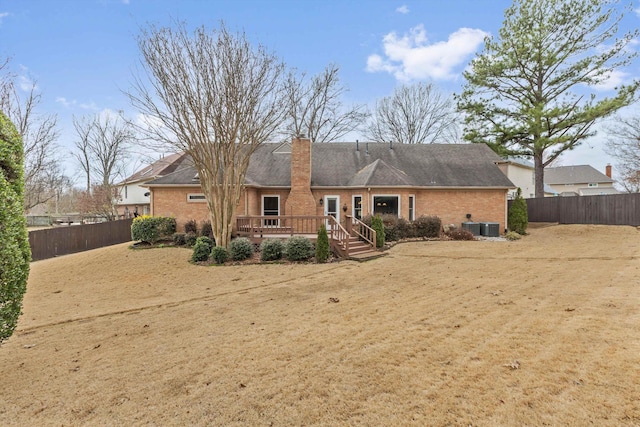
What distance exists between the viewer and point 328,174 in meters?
17.2

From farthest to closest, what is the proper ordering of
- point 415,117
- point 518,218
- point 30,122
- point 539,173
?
point 415,117
point 539,173
point 518,218
point 30,122

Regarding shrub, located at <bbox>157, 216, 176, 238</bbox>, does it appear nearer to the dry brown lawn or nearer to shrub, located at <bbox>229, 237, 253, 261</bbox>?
shrub, located at <bbox>229, 237, 253, 261</bbox>

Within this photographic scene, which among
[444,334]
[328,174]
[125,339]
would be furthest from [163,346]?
[328,174]

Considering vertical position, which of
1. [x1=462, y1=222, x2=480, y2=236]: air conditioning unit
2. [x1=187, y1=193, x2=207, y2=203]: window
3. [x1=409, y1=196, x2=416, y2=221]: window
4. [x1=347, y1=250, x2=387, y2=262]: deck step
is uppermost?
[x1=187, y1=193, x2=207, y2=203]: window

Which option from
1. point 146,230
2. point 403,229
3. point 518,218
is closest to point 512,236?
point 518,218

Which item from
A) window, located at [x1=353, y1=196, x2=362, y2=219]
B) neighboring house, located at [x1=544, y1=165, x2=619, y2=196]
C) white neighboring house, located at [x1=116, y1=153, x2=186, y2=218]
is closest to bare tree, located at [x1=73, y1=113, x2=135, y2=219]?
white neighboring house, located at [x1=116, y1=153, x2=186, y2=218]

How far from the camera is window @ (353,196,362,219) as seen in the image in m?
15.9

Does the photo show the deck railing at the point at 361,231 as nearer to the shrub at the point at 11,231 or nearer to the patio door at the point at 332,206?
the patio door at the point at 332,206

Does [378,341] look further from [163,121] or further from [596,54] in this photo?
[596,54]

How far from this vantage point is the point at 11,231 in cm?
346

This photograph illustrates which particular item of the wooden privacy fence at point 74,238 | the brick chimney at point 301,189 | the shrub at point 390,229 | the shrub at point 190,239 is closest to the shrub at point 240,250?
the shrub at point 190,239

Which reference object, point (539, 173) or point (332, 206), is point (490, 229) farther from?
point (539, 173)

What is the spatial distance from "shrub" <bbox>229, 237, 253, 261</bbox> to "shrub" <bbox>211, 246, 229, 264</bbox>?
0.80 feet

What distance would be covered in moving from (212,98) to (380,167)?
9.13 metres
